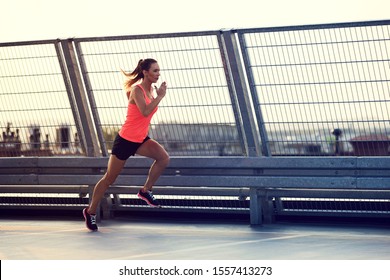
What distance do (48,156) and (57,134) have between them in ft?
1.08

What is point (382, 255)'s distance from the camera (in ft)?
29.1

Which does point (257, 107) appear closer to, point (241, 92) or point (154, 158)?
point (241, 92)

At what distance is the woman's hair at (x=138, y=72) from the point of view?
442 inches

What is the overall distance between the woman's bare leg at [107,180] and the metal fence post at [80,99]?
1056 mm

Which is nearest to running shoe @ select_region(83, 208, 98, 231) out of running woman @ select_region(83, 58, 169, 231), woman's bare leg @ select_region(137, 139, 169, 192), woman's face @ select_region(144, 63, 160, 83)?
running woman @ select_region(83, 58, 169, 231)

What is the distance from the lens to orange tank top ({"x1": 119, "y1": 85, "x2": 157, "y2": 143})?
11.2 m

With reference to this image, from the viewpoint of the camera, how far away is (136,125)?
11211mm

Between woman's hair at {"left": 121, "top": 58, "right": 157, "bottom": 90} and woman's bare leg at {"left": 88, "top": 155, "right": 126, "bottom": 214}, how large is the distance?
3.13 feet

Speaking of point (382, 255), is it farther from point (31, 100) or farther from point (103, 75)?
point (31, 100)

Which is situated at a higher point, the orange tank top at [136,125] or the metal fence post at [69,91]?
the metal fence post at [69,91]

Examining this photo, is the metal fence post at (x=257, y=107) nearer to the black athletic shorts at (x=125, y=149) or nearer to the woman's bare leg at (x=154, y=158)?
the woman's bare leg at (x=154, y=158)

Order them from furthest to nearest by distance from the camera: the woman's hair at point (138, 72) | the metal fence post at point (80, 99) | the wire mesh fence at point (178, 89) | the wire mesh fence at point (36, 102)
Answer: the wire mesh fence at point (36, 102)
the metal fence post at point (80, 99)
the wire mesh fence at point (178, 89)
the woman's hair at point (138, 72)

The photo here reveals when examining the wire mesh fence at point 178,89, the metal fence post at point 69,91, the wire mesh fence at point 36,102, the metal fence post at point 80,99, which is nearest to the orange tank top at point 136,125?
the wire mesh fence at point 178,89

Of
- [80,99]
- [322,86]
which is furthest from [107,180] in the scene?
[322,86]
